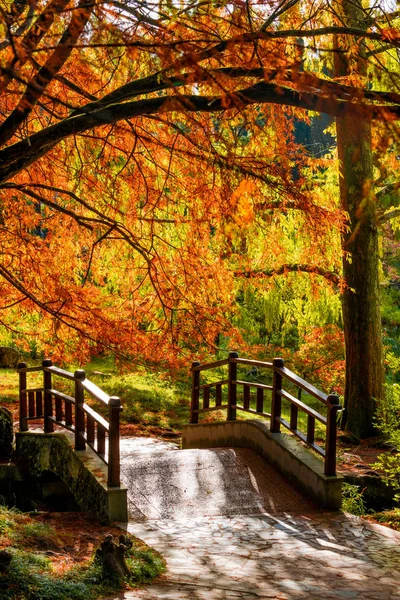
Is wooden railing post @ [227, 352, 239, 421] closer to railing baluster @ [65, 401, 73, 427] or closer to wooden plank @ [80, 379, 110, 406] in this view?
railing baluster @ [65, 401, 73, 427]

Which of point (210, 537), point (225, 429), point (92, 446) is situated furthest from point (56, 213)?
point (210, 537)

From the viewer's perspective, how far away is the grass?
428 centimetres

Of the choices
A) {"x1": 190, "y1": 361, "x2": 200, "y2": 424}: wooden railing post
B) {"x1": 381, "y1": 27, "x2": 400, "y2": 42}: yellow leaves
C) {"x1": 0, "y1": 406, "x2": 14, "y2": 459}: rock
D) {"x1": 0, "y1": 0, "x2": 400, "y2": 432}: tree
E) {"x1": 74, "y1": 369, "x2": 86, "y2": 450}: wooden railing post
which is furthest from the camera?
{"x1": 190, "y1": 361, "x2": 200, "y2": 424}: wooden railing post

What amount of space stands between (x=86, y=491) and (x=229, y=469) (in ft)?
6.01

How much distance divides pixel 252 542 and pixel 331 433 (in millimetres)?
1533

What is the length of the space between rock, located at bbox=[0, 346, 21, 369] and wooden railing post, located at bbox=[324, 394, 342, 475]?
40.9 feet

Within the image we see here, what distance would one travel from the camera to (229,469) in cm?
824

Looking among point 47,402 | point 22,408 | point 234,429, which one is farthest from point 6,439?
point 234,429

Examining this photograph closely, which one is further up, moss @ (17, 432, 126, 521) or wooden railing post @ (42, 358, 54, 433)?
wooden railing post @ (42, 358, 54, 433)

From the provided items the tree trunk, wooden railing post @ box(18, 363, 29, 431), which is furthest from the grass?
the tree trunk

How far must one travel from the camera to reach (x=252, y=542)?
6.04 metres

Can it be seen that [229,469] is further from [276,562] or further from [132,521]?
[276,562]

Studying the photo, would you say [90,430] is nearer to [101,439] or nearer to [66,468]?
[101,439]

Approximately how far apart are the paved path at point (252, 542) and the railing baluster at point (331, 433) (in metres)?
0.46
